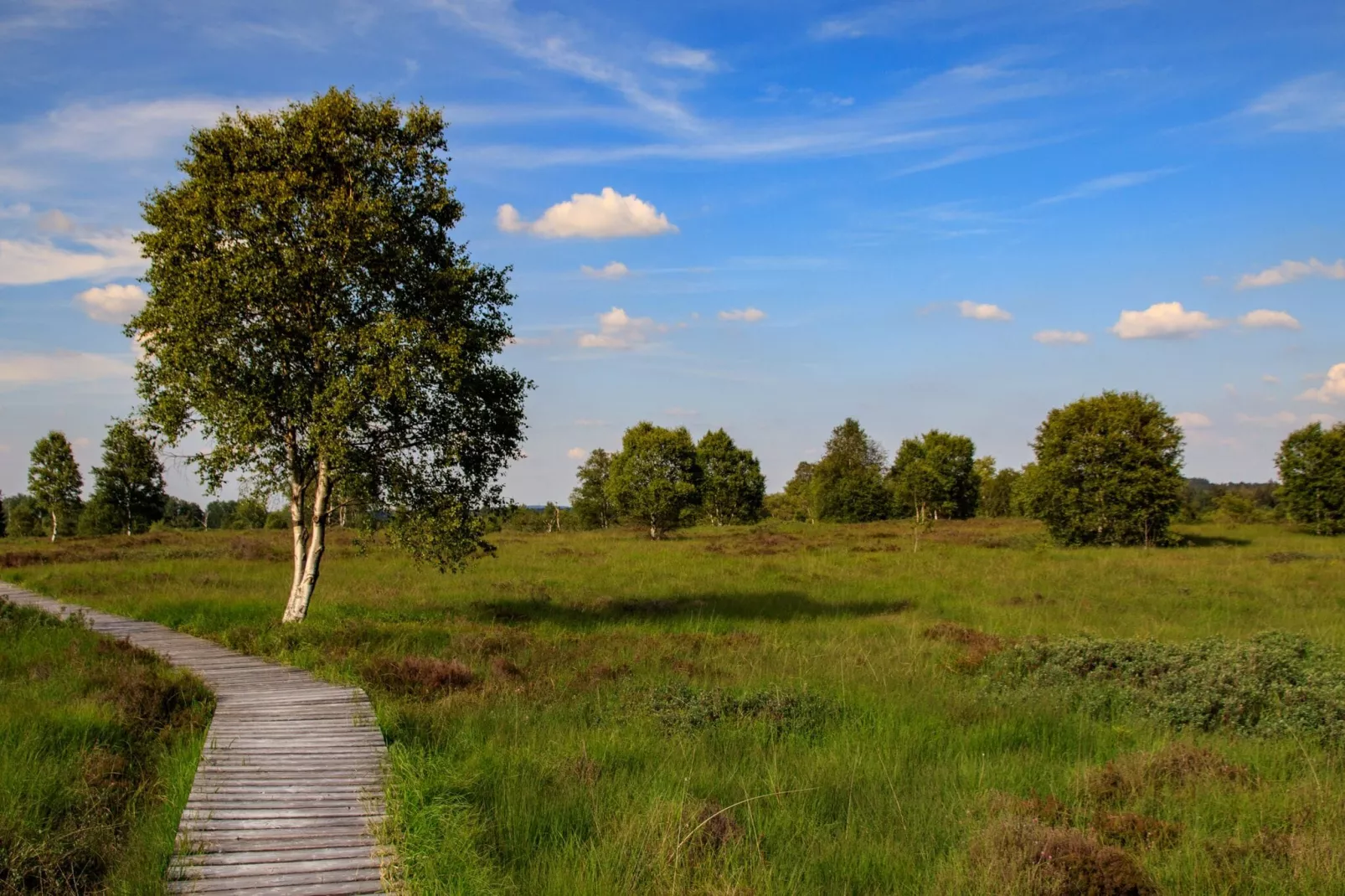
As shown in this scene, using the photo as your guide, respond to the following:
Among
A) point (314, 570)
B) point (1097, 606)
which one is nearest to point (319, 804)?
point (314, 570)

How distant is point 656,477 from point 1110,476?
27826 mm

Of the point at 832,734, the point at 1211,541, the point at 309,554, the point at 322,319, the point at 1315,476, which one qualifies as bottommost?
the point at 832,734

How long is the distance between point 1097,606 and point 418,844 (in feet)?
72.5

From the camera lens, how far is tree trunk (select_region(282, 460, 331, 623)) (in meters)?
17.7

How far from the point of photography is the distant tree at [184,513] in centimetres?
9569

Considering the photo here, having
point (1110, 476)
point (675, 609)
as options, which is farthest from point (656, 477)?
point (675, 609)

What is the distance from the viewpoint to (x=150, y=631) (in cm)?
1703

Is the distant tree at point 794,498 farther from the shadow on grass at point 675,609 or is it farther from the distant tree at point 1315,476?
the shadow on grass at point 675,609

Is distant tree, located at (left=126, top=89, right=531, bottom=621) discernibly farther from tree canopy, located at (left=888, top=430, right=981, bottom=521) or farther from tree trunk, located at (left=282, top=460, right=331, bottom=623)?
tree canopy, located at (left=888, top=430, right=981, bottom=521)

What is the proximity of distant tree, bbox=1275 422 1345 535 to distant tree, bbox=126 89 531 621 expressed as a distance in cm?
5365

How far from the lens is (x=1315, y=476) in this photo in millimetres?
51781

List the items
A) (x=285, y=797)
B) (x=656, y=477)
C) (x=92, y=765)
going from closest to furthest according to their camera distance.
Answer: (x=285, y=797), (x=92, y=765), (x=656, y=477)

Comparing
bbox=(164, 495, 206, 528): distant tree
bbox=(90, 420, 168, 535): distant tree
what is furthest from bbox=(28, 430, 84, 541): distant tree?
bbox=(164, 495, 206, 528): distant tree

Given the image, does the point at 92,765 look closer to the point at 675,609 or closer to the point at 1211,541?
the point at 675,609
